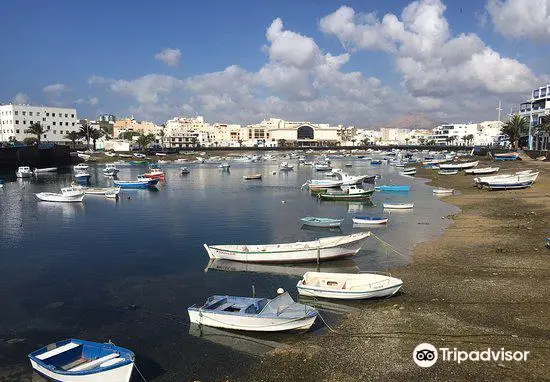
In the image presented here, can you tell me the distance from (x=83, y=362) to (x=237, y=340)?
263 inches

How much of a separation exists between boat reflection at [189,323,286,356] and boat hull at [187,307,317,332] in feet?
0.94

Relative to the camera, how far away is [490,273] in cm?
2742

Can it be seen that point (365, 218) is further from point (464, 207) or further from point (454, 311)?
point (454, 311)

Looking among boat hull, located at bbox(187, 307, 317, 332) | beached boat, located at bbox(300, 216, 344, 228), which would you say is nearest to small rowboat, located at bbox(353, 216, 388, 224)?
beached boat, located at bbox(300, 216, 344, 228)

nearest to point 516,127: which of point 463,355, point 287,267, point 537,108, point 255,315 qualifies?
point 537,108

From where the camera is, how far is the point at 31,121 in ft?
594

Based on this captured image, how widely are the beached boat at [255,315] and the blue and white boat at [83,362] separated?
17.1 feet

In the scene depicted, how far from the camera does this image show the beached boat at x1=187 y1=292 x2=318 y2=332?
20.3 metres

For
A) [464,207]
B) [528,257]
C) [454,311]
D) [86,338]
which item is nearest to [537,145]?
[464,207]

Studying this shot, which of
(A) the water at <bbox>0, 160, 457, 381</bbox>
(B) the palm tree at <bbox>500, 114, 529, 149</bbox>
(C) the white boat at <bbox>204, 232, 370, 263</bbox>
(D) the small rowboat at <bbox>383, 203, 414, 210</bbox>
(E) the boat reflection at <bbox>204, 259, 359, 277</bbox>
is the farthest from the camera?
(B) the palm tree at <bbox>500, 114, 529, 149</bbox>

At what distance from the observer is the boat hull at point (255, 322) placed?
20297 mm

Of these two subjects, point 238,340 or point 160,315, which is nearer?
point 238,340

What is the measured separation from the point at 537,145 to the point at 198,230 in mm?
118403

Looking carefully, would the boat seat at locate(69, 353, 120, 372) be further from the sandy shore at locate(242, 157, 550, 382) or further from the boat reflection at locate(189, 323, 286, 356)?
the sandy shore at locate(242, 157, 550, 382)
